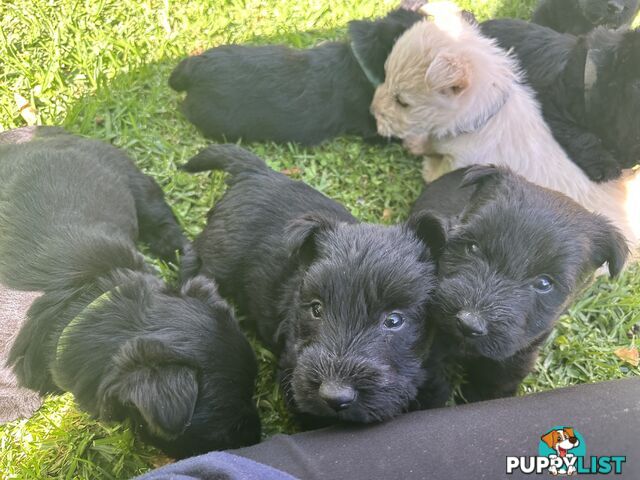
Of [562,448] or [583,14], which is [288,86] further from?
[562,448]

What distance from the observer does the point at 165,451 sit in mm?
2553

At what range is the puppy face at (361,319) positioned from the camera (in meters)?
2.16

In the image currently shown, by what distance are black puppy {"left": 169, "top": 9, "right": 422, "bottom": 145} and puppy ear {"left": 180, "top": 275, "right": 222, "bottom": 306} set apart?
1.66 m

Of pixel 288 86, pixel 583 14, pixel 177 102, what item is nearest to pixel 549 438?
pixel 288 86

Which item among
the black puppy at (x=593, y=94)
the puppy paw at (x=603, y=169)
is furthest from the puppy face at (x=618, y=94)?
the puppy paw at (x=603, y=169)

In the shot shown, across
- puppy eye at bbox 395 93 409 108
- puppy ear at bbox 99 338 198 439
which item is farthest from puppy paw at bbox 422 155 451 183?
puppy ear at bbox 99 338 198 439

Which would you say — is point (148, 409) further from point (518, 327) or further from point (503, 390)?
point (503, 390)

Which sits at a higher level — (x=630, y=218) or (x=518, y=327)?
(x=518, y=327)

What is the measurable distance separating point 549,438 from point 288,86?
283 centimetres

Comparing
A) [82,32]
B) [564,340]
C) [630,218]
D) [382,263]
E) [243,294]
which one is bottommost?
[564,340]

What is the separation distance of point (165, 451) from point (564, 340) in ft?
8.14

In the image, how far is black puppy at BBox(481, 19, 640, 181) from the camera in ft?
11.9

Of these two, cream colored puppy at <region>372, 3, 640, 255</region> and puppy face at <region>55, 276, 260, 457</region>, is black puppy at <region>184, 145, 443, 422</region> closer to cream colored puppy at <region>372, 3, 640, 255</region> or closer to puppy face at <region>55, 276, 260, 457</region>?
puppy face at <region>55, 276, 260, 457</region>

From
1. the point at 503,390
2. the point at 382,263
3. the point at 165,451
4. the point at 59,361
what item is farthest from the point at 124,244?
the point at 503,390
